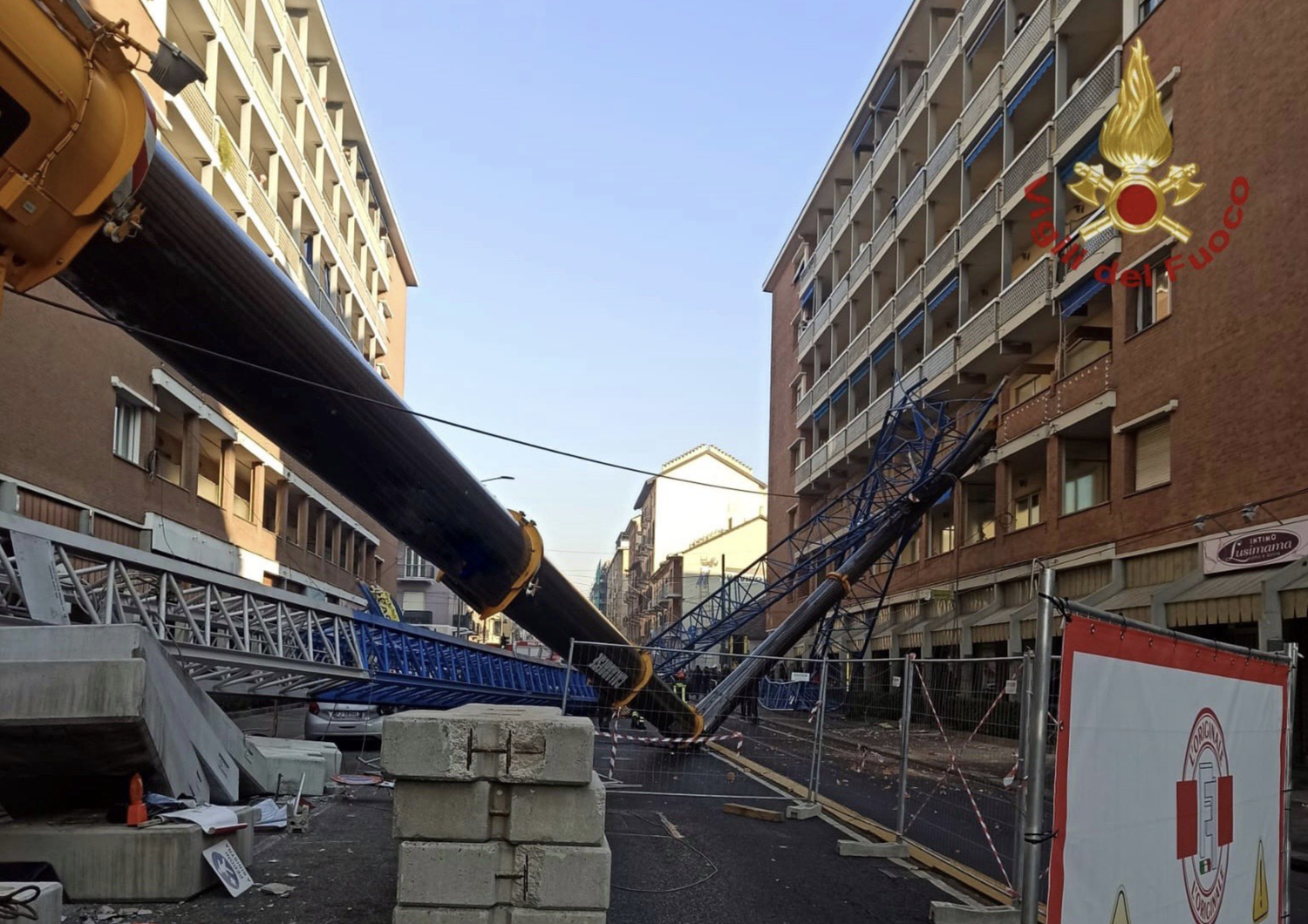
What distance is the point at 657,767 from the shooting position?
13.4m

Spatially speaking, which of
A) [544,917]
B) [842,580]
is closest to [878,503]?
[842,580]

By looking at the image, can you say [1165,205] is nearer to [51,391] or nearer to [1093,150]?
[1093,150]

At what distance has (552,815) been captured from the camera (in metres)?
5.73

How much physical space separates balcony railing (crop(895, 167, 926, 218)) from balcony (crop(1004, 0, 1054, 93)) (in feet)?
22.0

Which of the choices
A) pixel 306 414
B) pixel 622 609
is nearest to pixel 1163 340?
pixel 306 414

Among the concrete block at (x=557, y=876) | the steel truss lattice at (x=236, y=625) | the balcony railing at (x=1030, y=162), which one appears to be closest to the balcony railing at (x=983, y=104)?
the balcony railing at (x=1030, y=162)

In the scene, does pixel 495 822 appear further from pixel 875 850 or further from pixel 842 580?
pixel 842 580

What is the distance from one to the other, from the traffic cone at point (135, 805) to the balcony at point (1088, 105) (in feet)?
73.5

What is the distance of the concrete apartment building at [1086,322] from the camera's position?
17.6m

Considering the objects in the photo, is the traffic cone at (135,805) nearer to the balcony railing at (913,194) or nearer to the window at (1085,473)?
the window at (1085,473)

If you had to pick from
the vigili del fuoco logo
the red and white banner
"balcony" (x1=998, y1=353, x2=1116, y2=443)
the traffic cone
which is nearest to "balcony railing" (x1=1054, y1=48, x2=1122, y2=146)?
the vigili del fuoco logo

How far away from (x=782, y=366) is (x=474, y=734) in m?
54.1

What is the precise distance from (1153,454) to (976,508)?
37.6ft

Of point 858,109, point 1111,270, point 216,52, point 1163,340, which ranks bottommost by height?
point 1163,340
